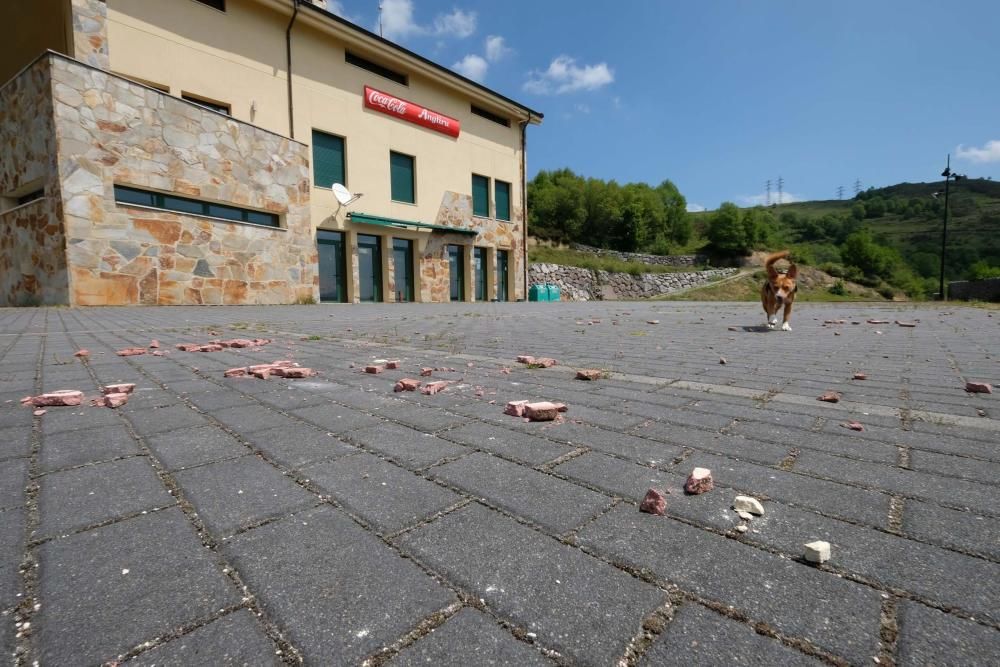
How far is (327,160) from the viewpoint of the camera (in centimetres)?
1909

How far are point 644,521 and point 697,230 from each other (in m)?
89.9

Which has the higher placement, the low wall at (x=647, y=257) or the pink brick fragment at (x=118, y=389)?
the low wall at (x=647, y=257)

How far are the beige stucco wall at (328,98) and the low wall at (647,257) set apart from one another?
57.3 ft

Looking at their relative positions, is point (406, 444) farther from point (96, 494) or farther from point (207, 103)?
point (207, 103)

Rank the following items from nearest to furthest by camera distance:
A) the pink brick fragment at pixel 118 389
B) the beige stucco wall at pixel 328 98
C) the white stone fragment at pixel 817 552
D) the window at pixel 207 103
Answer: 1. the white stone fragment at pixel 817 552
2. the pink brick fragment at pixel 118 389
3. the beige stucco wall at pixel 328 98
4. the window at pixel 207 103

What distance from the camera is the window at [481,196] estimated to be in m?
25.1

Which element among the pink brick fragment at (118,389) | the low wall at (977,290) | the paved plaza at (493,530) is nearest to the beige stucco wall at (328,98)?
the pink brick fragment at (118,389)

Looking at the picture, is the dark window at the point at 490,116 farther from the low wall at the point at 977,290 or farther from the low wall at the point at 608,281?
the low wall at the point at 977,290

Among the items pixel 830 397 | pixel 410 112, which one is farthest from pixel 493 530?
pixel 410 112

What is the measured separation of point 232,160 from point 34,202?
4.59 m

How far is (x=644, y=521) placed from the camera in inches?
54.7

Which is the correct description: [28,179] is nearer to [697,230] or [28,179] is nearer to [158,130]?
[158,130]

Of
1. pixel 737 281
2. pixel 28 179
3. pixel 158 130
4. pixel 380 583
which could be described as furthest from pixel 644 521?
pixel 737 281

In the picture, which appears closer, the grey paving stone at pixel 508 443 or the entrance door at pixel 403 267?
the grey paving stone at pixel 508 443
